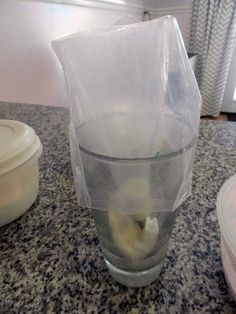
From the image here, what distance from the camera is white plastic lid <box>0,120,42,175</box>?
308 mm

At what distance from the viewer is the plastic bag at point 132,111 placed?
0.21 metres

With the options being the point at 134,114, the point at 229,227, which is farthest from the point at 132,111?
the point at 229,227

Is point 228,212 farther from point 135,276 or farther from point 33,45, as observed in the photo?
point 33,45

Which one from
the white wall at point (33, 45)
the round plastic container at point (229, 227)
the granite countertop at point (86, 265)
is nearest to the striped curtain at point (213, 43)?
the white wall at point (33, 45)

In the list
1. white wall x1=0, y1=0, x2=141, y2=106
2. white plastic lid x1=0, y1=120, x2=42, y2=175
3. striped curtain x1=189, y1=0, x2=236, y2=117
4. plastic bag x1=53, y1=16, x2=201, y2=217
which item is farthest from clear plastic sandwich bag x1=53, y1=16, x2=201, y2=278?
striped curtain x1=189, y1=0, x2=236, y2=117

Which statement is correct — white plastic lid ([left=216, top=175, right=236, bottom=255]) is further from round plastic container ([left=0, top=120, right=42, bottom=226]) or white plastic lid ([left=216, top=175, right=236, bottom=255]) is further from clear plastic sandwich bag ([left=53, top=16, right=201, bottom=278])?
round plastic container ([left=0, top=120, right=42, bottom=226])

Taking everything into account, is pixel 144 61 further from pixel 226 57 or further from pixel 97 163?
pixel 226 57

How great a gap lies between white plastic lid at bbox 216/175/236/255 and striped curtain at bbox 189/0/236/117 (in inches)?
84.9

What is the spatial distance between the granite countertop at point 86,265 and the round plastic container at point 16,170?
0.10 feet

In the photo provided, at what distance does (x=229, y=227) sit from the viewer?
228mm

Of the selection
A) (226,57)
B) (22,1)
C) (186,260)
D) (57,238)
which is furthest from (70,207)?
(226,57)

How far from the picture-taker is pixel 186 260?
0.30 m

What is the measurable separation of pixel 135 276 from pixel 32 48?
97 cm

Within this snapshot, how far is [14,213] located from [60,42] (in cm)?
25
